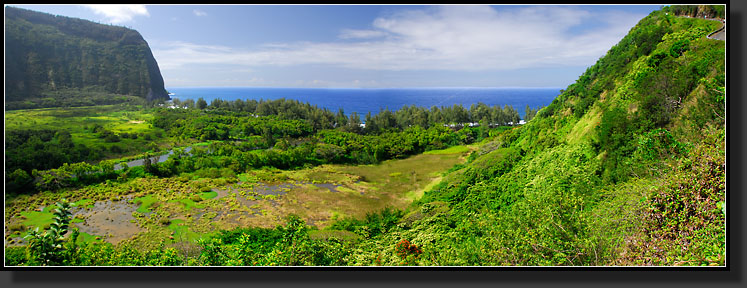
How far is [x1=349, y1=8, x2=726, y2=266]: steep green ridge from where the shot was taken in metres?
4.47

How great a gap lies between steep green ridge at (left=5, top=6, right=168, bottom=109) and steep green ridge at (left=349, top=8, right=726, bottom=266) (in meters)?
31.9

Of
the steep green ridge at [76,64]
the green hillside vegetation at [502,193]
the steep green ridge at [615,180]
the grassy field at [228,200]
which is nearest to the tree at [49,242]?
the green hillside vegetation at [502,193]

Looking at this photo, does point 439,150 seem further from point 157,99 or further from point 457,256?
point 157,99

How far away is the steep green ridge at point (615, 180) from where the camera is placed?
14.7ft

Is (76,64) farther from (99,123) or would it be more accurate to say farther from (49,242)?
(49,242)

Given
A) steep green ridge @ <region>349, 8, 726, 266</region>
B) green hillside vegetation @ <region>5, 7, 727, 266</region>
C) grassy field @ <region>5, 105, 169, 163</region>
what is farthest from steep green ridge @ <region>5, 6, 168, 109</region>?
steep green ridge @ <region>349, 8, 726, 266</region>

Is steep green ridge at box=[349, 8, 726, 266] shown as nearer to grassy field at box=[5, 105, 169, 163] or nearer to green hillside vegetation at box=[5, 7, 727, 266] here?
green hillside vegetation at box=[5, 7, 727, 266]

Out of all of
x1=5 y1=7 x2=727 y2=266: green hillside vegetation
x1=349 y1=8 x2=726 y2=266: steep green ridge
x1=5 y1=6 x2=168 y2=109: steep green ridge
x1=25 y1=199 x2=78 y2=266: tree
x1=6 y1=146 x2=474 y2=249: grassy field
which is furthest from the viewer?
x1=5 y1=6 x2=168 y2=109: steep green ridge

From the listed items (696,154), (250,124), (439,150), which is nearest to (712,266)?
(696,154)

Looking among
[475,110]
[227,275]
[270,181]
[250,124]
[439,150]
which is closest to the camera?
[227,275]

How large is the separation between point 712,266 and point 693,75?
6.73 meters

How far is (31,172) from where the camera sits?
1884 cm

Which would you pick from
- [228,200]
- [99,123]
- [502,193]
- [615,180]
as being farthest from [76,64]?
[615,180]

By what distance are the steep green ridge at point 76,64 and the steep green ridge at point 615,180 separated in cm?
3194
